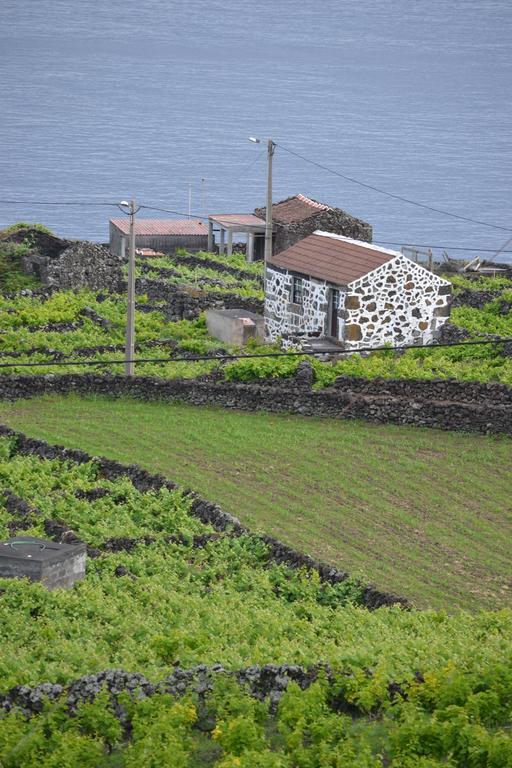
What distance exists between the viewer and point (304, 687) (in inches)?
750

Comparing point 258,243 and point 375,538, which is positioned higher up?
point 258,243

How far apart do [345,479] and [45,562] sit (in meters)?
9.99

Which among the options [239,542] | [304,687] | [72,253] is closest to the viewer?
[304,687]

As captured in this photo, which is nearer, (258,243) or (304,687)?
(304,687)

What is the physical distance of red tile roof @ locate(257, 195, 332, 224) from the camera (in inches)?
2557

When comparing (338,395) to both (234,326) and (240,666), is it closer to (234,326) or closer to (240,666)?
(234,326)

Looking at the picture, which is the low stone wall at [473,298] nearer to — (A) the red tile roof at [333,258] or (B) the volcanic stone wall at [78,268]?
(A) the red tile roof at [333,258]

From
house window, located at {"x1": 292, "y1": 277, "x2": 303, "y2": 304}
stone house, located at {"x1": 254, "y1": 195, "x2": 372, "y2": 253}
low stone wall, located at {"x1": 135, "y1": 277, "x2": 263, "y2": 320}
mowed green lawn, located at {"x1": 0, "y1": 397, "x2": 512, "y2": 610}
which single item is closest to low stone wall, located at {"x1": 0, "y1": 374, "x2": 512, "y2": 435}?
mowed green lawn, located at {"x1": 0, "y1": 397, "x2": 512, "y2": 610}

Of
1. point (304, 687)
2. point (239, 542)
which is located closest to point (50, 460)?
point (239, 542)

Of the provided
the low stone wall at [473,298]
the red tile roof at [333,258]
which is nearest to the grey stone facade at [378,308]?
the red tile roof at [333,258]

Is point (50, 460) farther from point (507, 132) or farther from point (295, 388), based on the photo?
point (507, 132)

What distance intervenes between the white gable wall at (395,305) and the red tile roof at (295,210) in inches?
819

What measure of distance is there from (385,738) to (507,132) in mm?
183116

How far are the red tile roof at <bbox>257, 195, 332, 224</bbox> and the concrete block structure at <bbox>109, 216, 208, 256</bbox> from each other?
4829 mm
